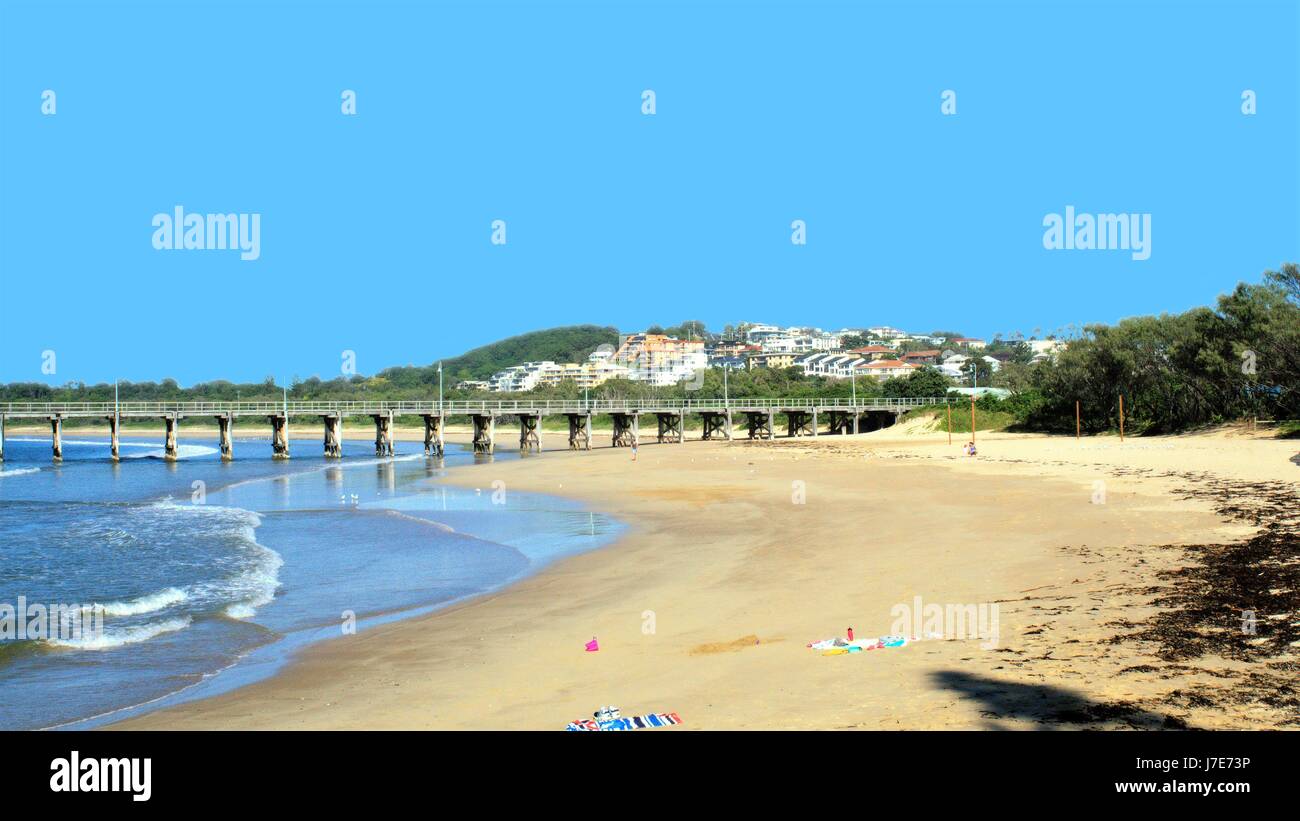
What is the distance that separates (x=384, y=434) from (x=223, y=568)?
47015mm

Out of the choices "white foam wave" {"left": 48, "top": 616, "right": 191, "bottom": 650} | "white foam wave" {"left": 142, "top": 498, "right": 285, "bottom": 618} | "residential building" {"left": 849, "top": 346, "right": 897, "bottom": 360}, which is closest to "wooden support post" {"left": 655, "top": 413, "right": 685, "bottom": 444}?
"white foam wave" {"left": 142, "top": 498, "right": 285, "bottom": 618}

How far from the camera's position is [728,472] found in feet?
121

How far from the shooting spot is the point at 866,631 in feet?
32.2

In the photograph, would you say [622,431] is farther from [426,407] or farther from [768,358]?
[768,358]

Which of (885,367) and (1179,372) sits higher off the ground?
(885,367)

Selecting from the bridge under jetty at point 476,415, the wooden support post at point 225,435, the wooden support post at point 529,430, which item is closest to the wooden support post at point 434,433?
the bridge under jetty at point 476,415

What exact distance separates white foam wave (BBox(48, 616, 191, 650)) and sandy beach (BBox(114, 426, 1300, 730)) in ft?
8.89

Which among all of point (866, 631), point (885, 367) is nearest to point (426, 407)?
point (866, 631)

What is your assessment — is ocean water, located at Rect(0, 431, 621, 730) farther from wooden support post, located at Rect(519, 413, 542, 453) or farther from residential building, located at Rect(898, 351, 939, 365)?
residential building, located at Rect(898, 351, 939, 365)

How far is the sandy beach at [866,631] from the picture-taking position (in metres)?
6.77

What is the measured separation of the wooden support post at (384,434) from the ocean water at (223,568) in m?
22.6

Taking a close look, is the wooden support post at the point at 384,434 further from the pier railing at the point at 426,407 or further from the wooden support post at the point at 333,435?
the wooden support post at the point at 333,435

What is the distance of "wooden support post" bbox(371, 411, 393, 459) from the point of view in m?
60.4
